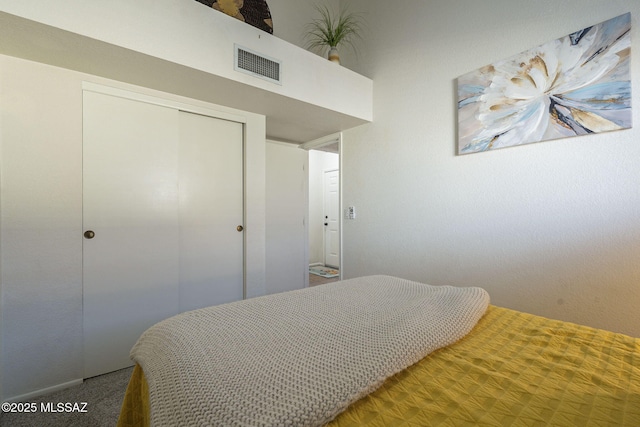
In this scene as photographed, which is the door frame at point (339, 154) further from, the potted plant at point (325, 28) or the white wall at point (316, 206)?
the white wall at point (316, 206)

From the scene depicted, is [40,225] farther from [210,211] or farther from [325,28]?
[325,28]

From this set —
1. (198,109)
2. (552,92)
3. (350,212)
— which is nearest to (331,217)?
(350,212)

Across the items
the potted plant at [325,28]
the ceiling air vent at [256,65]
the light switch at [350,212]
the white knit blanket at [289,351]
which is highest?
the potted plant at [325,28]

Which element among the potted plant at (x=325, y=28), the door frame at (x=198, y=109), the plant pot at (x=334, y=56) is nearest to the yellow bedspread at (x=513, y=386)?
the door frame at (x=198, y=109)

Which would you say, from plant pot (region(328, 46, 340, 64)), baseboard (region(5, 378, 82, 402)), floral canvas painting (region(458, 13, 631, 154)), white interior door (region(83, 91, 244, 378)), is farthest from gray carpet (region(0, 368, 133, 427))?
plant pot (region(328, 46, 340, 64))

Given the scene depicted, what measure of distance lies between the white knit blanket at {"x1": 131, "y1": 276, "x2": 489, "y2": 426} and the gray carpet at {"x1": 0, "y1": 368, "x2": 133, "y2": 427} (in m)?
0.99

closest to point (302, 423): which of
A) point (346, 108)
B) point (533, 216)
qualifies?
point (533, 216)

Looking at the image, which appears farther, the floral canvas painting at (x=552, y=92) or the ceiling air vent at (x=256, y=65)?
the ceiling air vent at (x=256, y=65)

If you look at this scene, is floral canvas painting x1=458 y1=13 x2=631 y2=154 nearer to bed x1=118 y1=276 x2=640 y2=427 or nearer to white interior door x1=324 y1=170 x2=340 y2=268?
bed x1=118 y1=276 x2=640 y2=427

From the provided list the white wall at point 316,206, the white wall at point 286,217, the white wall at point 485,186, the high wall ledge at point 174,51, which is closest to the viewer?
the high wall ledge at point 174,51

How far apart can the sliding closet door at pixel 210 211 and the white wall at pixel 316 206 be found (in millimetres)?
3030

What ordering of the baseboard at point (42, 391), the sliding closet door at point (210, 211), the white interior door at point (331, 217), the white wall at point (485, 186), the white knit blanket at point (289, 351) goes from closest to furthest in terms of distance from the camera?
the white knit blanket at point (289, 351) → the white wall at point (485, 186) → the baseboard at point (42, 391) → the sliding closet door at point (210, 211) → the white interior door at point (331, 217)

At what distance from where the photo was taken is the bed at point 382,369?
0.59 m

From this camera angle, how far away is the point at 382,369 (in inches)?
27.4
